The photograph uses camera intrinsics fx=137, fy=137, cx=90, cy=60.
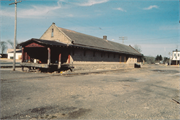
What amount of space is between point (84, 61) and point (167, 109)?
17.6 m

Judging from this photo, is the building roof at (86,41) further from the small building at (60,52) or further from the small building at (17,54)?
the small building at (17,54)

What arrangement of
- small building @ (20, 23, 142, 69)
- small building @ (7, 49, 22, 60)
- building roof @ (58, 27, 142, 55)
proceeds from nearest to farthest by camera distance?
small building @ (20, 23, 142, 69) → building roof @ (58, 27, 142, 55) → small building @ (7, 49, 22, 60)

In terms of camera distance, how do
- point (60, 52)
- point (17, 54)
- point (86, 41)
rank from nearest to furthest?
point (60, 52) → point (86, 41) → point (17, 54)

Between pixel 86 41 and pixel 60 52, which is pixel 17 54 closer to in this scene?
pixel 86 41

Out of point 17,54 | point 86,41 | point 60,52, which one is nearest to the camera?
point 60,52

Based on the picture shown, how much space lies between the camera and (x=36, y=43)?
55.2 ft

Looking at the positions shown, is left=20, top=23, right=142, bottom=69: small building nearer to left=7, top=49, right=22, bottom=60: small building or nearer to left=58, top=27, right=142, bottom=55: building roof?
left=58, top=27, right=142, bottom=55: building roof

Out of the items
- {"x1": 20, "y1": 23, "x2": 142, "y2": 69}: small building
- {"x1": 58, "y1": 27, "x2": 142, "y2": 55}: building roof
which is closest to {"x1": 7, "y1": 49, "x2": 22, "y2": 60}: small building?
{"x1": 20, "y1": 23, "x2": 142, "y2": 69}: small building

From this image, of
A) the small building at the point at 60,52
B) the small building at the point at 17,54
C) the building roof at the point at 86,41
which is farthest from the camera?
the small building at the point at 17,54

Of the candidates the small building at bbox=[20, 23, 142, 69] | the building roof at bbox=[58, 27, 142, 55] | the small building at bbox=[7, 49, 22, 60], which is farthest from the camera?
the small building at bbox=[7, 49, 22, 60]

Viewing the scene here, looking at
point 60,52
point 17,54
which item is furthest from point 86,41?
point 17,54

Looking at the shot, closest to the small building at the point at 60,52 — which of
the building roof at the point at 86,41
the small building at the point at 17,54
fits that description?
the building roof at the point at 86,41

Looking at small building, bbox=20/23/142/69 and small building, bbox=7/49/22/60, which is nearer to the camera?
small building, bbox=20/23/142/69

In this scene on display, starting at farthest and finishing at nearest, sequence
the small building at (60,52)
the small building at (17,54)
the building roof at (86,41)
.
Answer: the small building at (17,54), the building roof at (86,41), the small building at (60,52)
